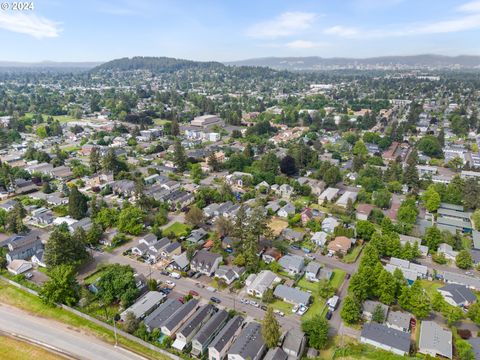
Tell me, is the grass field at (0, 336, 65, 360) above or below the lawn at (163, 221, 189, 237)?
below

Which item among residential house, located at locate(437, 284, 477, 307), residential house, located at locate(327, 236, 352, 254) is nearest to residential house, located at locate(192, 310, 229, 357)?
residential house, located at locate(327, 236, 352, 254)

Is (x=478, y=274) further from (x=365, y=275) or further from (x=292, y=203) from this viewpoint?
(x=292, y=203)

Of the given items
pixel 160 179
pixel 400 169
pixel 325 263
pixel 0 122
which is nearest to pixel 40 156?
pixel 160 179

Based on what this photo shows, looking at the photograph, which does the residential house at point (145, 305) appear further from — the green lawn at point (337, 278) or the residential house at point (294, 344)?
the green lawn at point (337, 278)

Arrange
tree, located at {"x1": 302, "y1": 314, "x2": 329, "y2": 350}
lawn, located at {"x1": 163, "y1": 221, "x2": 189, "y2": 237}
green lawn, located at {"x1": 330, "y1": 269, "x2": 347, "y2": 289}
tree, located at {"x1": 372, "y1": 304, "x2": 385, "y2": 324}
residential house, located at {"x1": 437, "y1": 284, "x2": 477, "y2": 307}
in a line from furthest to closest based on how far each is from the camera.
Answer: lawn, located at {"x1": 163, "y1": 221, "x2": 189, "y2": 237}
green lawn, located at {"x1": 330, "y1": 269, "x2": 347, "y2": 289}
residential house, located at {"x1": 437, "y1": 284, "x2": 477, "y2": 307}
tree, located at {"x1": 372, "y1": 304, "x2": 385, "y2": 324}
tree, located at {"x1": 302, "y1": 314, "x2": 329, "y2": 350}

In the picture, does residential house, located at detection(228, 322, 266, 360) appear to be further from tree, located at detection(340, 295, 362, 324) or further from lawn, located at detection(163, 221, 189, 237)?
lawn, located at detection(163, 221, 189, 237)
